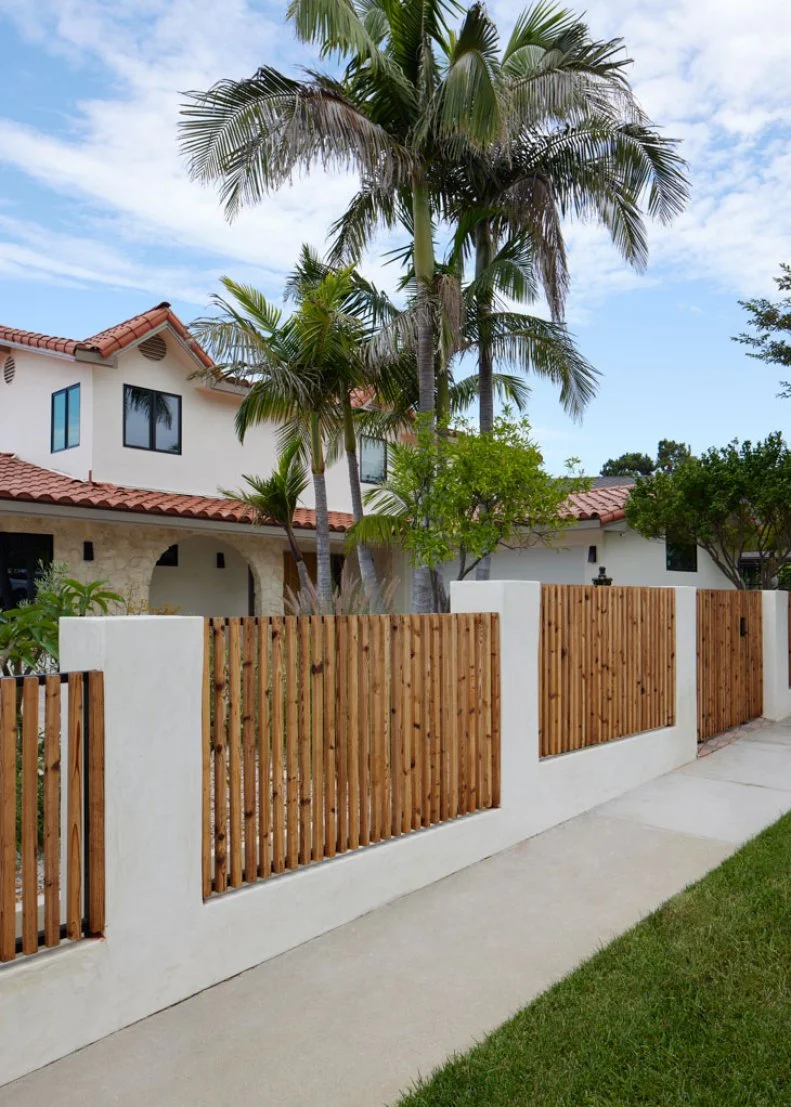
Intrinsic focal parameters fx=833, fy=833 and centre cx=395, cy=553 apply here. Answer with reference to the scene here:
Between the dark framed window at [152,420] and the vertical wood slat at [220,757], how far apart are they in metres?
11.5

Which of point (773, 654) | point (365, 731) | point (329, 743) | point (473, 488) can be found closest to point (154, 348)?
point (473, 488)

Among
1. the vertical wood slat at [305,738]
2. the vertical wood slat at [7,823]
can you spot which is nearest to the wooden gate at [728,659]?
the vertical wood slat at [305,738]

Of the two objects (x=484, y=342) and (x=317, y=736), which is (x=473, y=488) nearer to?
(x=484, y=342)

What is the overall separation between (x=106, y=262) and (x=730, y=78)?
12828 millimetres

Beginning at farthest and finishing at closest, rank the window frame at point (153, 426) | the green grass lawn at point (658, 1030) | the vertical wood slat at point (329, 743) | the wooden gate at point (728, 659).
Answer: the window frame at point (153, 426) < the wooden gate at point (728, 659) < the vertical wood slat at point (329, 743) < the green grass lawn at point (658, 1030)

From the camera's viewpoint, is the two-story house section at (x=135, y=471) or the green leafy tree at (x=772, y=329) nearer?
the two-story house section at (x=135, y=471)

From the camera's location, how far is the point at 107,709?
369 centimetres

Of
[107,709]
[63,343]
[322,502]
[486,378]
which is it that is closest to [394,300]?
[486,378]

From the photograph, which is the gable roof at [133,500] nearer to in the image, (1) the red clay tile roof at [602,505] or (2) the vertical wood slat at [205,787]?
(1) the red clay tile roof at [602,505]

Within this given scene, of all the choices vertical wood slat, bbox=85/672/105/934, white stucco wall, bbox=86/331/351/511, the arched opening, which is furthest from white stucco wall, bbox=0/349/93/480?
vertical wood slat, bbox=85/672/105/934

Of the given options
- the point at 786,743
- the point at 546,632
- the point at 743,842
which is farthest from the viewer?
the point at 786,743

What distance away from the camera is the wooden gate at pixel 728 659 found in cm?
986

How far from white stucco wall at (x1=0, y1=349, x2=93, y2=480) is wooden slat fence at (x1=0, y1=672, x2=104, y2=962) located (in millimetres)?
11503

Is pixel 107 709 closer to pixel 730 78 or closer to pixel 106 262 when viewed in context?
pixel 730 78
